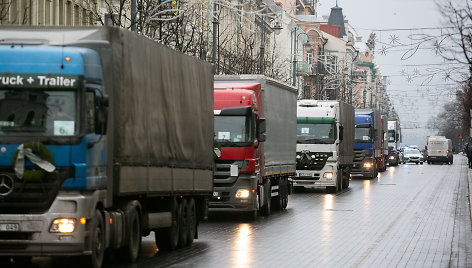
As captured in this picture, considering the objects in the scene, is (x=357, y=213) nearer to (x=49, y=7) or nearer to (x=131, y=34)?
(x=131, y=34)

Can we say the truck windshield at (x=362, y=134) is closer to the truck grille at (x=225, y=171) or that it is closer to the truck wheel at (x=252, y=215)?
the truck wheel at (x=252, y=215)

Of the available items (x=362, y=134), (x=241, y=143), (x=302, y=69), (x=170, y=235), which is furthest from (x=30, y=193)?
(x=302, y=69)

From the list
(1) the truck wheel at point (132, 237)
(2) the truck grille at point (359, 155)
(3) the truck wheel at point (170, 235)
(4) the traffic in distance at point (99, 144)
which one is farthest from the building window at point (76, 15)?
(1) the truck wheel at point (132, 237)

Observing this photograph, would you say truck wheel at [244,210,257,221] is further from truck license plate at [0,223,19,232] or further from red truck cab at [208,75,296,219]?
truck license plate at [0,223,19,232]

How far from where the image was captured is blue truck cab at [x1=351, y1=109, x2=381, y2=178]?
201ft

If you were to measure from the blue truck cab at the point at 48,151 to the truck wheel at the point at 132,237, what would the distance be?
182 centimetres

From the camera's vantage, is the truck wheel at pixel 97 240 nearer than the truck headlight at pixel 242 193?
Yes

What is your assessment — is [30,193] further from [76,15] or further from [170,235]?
[76,15]

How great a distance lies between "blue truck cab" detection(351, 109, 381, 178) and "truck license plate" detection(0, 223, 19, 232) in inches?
1859

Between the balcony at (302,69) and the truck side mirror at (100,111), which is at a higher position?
the balcony at (302,69)

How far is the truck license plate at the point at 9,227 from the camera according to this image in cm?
→ 1473

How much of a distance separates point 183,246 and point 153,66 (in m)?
3.74

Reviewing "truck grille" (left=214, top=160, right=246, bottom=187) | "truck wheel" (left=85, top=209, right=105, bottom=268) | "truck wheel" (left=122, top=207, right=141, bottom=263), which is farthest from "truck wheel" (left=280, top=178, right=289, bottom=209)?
"truck wheel" (left=85, top=209, right=105, bottom=268)

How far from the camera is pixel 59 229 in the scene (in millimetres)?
14758
